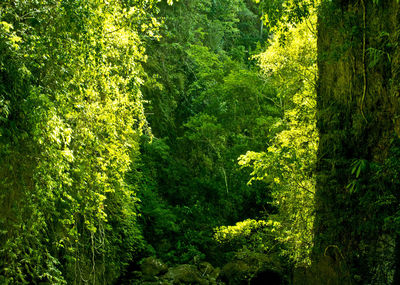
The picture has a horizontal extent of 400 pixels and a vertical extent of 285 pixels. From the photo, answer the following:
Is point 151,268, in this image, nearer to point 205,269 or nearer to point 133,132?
point 205,269

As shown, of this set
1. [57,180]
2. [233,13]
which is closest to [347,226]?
[57,180]

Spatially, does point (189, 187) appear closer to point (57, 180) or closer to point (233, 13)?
point (233, 13)

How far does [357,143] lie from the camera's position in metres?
4.21

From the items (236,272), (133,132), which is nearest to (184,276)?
(236,272)

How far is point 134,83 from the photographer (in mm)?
5633

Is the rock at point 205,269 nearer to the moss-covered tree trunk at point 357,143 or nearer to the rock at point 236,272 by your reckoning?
the rock at point 236,272

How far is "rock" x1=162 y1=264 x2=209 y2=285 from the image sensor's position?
10.4 m

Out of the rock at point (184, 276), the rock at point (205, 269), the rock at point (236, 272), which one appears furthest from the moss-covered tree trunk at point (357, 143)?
the rock at point (205, 269)

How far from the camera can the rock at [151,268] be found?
10.4 meters

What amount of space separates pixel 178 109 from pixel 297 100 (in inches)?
356

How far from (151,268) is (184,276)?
915 mm

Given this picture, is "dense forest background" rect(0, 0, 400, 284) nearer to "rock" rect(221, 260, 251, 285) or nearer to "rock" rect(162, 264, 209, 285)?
"rock" rect(221, 260, 251, 285)

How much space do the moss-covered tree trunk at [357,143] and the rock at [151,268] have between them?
6.74 meters

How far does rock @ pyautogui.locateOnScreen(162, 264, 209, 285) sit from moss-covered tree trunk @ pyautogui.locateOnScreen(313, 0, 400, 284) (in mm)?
6461
